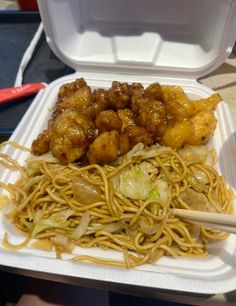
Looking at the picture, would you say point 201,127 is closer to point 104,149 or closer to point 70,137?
point 104,149

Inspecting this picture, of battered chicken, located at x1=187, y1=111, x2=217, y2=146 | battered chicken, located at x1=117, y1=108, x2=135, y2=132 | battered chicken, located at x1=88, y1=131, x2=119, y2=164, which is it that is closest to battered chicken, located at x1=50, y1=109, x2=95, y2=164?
battered chicken, located at x1=88, y1=131, x2=119, y2=164

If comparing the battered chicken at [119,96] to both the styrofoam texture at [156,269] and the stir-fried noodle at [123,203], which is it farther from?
the styrofoam texture at [156,269]

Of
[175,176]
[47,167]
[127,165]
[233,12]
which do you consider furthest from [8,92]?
[233,12]

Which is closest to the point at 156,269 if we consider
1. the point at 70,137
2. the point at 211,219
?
the point at 211,219

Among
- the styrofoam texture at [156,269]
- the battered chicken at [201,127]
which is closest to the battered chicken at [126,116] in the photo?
the battered chicken at [201,127]

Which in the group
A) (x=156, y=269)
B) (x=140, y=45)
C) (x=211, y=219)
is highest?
(x=140, y=45)

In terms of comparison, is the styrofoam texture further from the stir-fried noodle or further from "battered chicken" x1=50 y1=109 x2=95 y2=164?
"battered chicken" x1=50 y1=109 x2=95 y2=164

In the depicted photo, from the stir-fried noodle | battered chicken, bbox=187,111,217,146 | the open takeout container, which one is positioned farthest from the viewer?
the open takeout container
